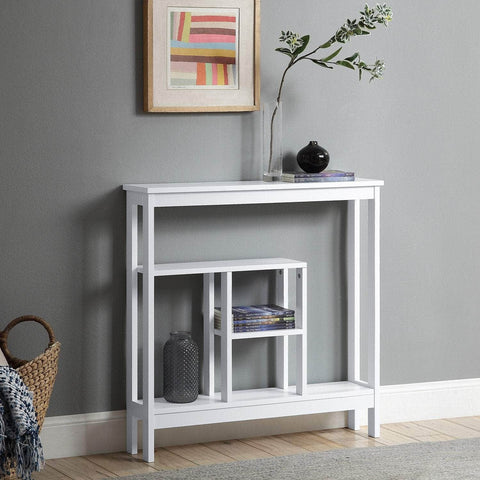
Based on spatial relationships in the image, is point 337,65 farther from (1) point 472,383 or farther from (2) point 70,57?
(1) point 472,383

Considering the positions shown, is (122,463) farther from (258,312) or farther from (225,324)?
(258,312)

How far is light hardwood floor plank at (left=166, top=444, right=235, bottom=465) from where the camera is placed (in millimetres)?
3494

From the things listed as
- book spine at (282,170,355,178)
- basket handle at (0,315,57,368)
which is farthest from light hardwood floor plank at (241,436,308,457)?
book spine at (282,170,355,178)

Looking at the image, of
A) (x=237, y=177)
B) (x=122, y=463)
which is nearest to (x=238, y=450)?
(x=122, y=463)

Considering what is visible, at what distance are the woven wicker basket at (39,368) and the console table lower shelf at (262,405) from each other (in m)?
0.38

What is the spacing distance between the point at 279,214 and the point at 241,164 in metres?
0.25

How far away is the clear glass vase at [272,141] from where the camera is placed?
3.71 metres

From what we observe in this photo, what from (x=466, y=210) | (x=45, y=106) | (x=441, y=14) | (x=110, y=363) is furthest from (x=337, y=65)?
(x=110, y=363)

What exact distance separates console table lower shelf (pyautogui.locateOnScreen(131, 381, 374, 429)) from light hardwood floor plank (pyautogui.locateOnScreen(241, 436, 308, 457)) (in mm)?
126

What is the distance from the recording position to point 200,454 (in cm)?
358

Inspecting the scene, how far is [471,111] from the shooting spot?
4086mm

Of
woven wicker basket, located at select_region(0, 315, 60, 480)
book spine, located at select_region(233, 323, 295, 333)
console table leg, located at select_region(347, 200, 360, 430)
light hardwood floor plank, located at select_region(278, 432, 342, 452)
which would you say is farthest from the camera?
console table leg, located at select_region(347, 200, 360, 430)

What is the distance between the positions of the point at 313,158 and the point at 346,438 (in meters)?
1.07

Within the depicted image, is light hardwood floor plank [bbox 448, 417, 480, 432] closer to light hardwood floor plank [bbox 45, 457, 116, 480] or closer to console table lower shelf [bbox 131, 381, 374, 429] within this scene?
console table lower shelf [bbox 131, 381, 374, 429]
